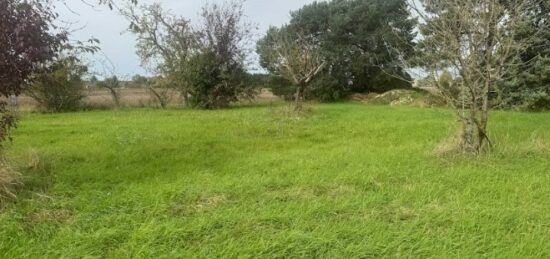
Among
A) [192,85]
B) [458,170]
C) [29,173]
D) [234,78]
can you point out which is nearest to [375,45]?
[234,78]

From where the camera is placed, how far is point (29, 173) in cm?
492

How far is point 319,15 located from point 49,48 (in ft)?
60.6

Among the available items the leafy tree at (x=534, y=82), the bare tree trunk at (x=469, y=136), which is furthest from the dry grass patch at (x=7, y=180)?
the leafy tree at (x=534, y=82)

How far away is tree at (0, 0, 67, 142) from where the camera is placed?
4.46 m

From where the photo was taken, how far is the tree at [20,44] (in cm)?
446

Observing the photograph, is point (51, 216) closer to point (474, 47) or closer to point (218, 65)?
point (474, 47)

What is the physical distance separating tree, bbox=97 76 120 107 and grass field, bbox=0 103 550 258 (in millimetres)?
10827

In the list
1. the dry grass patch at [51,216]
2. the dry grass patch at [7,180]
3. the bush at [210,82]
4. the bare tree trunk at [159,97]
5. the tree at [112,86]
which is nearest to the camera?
the dry grass patch at [51,216]

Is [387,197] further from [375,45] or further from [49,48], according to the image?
[375,45]

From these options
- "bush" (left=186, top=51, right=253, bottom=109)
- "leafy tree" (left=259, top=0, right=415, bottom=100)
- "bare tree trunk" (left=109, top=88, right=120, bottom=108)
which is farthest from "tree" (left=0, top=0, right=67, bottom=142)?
"leafy tree" (left=259, top=0, right=415, bottom=100)

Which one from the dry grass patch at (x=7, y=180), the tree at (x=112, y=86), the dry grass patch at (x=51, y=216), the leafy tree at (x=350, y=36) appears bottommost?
the dry grass patch at (x=51, y=216)

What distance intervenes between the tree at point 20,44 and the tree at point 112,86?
43.7 ft

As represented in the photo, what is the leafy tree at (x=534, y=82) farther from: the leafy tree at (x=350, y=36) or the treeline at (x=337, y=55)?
the leafy tree at (x=350, y=36)

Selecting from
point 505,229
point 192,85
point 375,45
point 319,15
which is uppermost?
point 319,15
